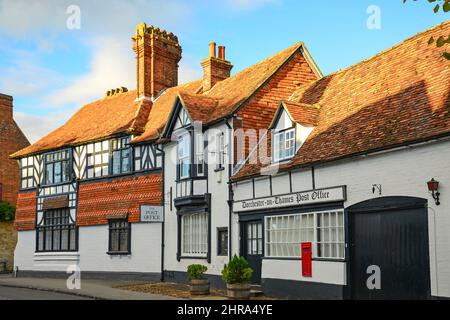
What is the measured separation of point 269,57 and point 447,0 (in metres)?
16.6

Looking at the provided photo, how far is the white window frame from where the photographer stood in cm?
1767

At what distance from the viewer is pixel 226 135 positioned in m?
20.2

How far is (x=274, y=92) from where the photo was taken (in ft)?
70.8

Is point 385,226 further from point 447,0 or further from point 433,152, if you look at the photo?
point 447,0

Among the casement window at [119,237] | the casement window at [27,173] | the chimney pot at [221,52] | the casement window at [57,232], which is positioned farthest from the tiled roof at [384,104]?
the casement window at [27,173]

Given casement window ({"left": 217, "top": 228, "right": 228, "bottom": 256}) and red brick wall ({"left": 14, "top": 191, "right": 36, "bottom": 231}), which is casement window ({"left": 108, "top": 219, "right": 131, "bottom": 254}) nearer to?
casement window ({"left": 217, "top": 228, "right": 228, "bottom": 256})

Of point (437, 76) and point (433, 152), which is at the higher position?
point (437, 76)

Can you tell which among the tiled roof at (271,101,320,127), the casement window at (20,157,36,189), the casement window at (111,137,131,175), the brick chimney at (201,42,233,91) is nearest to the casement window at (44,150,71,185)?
the casement window at (20,157,36,189)

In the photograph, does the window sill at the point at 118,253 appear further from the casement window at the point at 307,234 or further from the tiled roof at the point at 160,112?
the casement window at the point at 307,234

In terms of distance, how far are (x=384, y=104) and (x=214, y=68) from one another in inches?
479

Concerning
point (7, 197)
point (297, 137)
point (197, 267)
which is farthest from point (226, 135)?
point (7, 197)

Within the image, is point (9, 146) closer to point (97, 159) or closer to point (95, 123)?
point (95, 123)

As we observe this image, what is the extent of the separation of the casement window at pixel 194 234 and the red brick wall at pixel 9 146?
752 inches

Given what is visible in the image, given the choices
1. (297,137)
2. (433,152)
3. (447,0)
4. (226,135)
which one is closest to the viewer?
(447,0)
